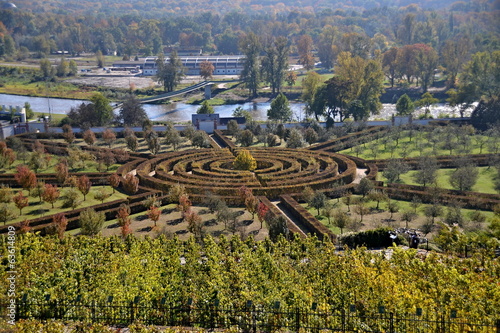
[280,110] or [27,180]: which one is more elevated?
[280,110]

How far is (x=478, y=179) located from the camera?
156 ft

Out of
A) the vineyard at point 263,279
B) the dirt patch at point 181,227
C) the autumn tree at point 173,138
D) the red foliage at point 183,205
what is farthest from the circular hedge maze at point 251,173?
the vineyard at point 263,279

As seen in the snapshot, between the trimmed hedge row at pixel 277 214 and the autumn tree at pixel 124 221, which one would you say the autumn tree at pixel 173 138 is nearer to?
the trimmed hedge row at pixel 277 214

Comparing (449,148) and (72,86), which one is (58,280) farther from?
(72,86)

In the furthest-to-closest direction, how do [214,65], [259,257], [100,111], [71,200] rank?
[214,65], [100,111], [71,200], [259,257]

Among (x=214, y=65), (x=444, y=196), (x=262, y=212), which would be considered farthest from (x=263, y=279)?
(x=214, y=65)

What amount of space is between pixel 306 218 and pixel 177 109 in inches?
2710

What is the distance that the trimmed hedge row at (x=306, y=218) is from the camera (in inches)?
1367

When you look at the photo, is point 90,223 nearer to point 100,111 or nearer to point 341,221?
point 341,221

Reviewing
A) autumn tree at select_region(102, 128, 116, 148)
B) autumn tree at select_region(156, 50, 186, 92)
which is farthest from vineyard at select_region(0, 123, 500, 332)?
autumn tree at select_region(156, 50, 186, 92)

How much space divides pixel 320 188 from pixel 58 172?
2276cm

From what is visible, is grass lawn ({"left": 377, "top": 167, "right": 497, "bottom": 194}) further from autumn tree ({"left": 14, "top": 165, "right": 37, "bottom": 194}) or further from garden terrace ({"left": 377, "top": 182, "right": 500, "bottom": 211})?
→ autumn tree ({"left": 14, "top": 165, "right": 37, "bottom": 194})

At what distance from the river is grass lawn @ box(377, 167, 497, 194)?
126 feet

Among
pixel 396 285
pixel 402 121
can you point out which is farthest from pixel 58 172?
pixel 402 121
